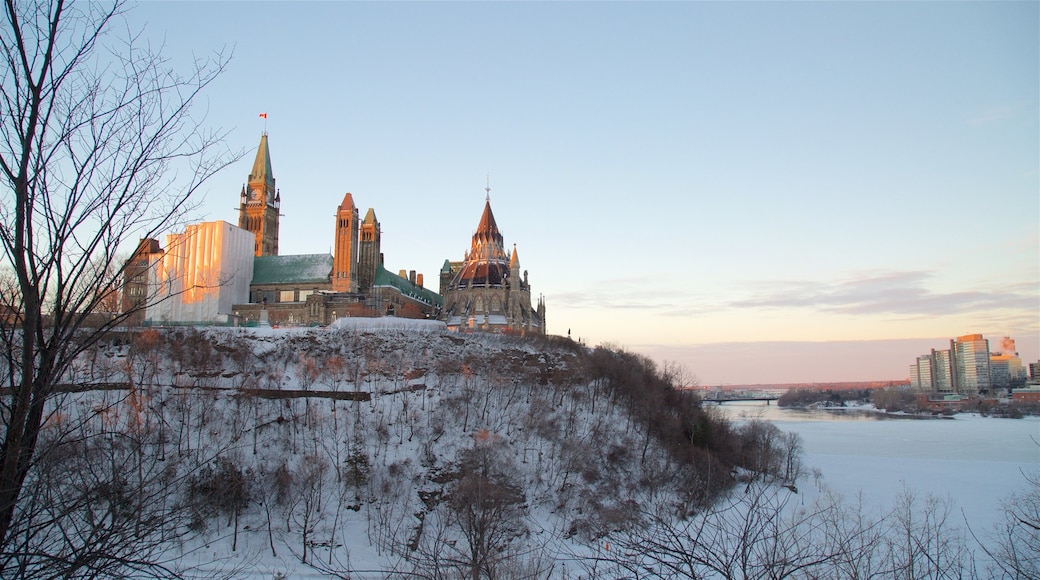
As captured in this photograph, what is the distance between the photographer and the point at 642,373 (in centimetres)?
6488

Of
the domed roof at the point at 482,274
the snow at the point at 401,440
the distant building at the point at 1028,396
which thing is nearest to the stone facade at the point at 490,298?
the domed roof at the point at 482,274

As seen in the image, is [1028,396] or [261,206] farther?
[1028,396]

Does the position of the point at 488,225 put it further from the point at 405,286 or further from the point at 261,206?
the point at 261,206

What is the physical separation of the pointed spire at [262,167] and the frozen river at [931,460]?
277 feet

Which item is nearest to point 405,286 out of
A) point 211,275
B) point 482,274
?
point 482,274

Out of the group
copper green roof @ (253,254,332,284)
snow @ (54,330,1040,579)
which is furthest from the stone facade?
copper green roof @ (253,254,332,284)

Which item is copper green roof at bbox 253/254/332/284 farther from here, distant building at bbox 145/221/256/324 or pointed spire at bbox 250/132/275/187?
pointed spire at bbox 250/132/275/187

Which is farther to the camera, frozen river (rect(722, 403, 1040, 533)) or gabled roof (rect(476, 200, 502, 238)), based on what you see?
gabled roof (rect(476, 200, 502, 238))

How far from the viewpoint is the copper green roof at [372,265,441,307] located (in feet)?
280

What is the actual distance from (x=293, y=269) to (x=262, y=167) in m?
30.9

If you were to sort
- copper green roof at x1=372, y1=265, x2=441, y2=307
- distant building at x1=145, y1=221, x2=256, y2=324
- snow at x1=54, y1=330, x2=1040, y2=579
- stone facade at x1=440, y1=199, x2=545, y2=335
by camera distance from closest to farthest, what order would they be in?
snow at x1=54, y1=330, x2=1040, y2=579 → distant building at x1=145, y1=221, x2=256, y2=324 → stone facade at x1=440, y1=199, x2=545, y2=335 → copper green roof at x1=372, y1=265, x2=441, y2=307

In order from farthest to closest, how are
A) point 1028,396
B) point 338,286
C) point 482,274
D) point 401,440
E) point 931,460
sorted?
point 1028,396
point 482,274
point 338,286
point 931,460
point 401,440

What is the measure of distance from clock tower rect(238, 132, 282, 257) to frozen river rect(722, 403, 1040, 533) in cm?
8004

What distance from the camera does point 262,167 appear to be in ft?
349
